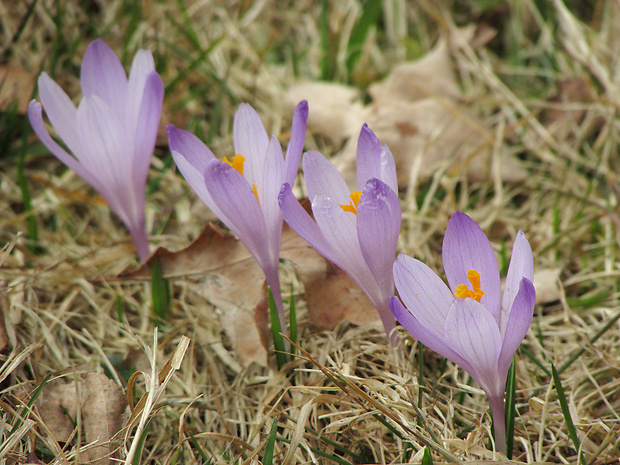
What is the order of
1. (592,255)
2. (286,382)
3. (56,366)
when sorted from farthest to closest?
1. (592,255)
2. (56,366)
3. (286,382)

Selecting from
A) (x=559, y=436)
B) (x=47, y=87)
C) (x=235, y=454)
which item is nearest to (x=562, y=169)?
(x=559, y=436)

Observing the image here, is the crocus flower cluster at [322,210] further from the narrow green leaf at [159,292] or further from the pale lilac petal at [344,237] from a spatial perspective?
the narrow green leaf at [159,292]

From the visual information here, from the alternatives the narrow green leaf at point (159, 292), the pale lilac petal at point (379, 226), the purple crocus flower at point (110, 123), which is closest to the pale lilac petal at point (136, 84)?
the purple crocus flower at point (110, 123)

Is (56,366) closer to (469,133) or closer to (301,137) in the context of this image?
(301,137)

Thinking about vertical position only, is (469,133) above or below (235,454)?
above

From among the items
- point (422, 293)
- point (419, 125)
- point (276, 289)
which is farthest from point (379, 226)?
point (419, 125)

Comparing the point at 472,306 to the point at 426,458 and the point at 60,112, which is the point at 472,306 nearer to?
the point at 426,458

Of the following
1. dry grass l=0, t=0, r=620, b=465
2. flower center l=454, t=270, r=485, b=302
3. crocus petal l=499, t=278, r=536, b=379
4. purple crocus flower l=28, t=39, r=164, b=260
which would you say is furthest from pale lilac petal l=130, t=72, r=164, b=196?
crocus petal l=499, t=278, r=536, b=379
